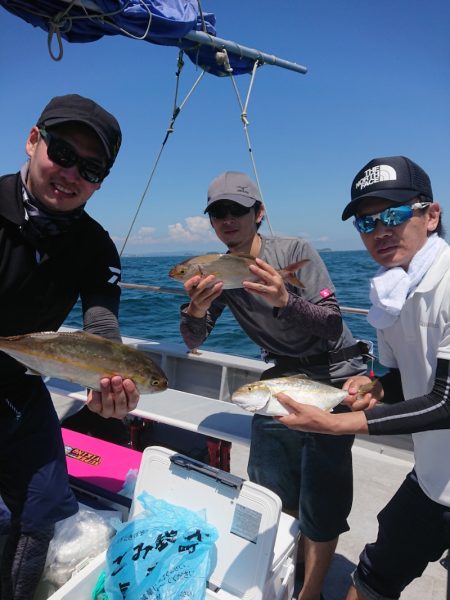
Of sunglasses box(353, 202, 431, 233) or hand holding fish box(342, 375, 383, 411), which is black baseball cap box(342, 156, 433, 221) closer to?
sunglasses box(353, 202, 431, 233)

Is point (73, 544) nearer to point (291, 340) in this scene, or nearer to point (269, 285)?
point (291, 340)

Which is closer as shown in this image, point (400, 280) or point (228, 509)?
point (400, 280)

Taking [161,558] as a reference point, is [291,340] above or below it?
above

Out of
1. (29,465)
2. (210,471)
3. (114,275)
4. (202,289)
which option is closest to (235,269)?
(202,289)

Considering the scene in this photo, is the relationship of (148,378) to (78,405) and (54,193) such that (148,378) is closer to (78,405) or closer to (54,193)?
(54,193)

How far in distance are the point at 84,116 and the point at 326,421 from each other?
6.22 ft

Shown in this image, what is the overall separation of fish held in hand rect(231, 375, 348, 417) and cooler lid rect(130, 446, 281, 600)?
423mm

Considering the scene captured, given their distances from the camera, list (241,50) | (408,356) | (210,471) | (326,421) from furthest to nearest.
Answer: (241,50) → (210,471) → (408,356) → (326,421)

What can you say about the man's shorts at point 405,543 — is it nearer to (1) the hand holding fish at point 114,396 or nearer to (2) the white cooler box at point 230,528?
(2) the white cooler box at point 230,528

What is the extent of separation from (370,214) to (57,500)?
2.29 metres

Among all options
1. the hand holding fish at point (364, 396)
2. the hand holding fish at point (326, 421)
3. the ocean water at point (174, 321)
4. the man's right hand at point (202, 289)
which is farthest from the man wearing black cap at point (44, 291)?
the ocean water at point (174, 321)

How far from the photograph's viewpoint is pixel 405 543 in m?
2.07

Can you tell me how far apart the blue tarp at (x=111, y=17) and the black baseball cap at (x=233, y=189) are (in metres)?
2.89

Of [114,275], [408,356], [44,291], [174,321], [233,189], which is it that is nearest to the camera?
[408,356]
